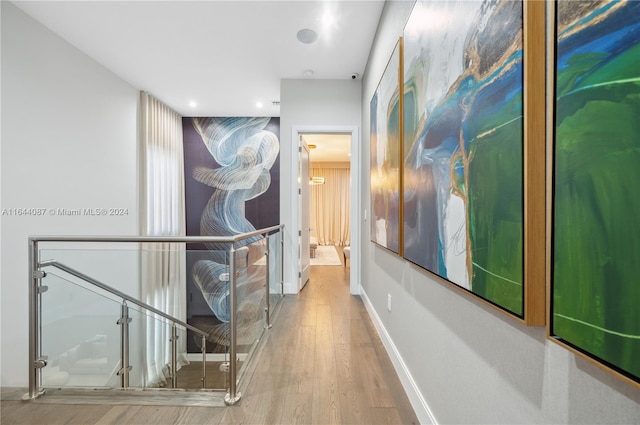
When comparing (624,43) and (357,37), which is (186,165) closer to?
(357,37)

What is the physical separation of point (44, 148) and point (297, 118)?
2.77 meters

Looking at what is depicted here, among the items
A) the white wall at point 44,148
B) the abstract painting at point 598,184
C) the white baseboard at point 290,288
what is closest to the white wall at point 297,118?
the white baseboard at point 290,288

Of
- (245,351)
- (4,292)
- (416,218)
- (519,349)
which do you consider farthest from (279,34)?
(4,292)

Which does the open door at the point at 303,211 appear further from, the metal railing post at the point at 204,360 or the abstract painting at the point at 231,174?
the metal railing post at the point at 204,360

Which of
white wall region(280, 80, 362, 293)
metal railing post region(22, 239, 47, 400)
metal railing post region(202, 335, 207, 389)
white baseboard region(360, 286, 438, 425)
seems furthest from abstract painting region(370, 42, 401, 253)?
metal railing post region(22, 239, 47, 400)

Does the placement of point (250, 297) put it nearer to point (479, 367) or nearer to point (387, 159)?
point (387, 159)

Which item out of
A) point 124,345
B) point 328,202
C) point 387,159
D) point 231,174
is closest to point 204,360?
point 124,345

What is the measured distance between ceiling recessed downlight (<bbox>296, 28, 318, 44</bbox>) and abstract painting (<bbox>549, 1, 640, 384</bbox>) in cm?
279

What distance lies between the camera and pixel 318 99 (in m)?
3.98

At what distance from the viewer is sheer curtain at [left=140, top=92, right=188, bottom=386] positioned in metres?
2.39

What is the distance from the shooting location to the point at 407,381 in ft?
5.66

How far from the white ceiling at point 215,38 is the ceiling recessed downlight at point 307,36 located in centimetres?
5

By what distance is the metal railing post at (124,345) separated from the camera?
2309 millimetres

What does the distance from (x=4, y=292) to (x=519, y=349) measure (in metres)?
3.78
